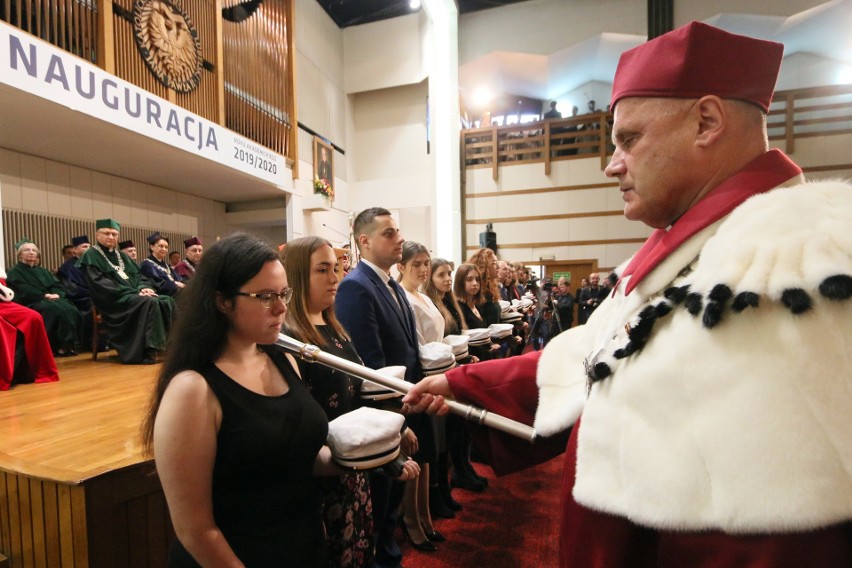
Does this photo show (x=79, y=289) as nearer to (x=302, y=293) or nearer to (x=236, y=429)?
(x=302, y=293)

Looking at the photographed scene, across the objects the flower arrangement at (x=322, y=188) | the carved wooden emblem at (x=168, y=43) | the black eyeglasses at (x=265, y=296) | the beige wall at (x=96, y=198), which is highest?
the carved wooden emblem at (x=168, y=43)

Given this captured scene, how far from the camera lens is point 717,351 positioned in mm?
560

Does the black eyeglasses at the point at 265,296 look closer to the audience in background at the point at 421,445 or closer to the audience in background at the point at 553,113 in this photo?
the audience in background at the point at 421,445

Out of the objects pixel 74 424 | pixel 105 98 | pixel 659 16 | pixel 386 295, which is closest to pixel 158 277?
pixel 105 98

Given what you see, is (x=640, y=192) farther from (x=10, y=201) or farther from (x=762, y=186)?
(x=10, y=201)

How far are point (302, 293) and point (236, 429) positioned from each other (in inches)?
27.9

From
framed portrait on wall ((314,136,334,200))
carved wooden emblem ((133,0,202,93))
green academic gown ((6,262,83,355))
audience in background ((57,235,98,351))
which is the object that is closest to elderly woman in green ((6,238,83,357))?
green academic gown ((6,262,83,355))

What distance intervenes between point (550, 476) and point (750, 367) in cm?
312

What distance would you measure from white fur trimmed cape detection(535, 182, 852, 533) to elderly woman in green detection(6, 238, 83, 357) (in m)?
5.88

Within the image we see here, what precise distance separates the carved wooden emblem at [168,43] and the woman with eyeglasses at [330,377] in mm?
5120

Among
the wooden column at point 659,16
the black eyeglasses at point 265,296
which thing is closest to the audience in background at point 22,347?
the black eyeglasses at point 265,296

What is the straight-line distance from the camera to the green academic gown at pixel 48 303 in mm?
4750

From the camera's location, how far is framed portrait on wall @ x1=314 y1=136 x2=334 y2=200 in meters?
8.70

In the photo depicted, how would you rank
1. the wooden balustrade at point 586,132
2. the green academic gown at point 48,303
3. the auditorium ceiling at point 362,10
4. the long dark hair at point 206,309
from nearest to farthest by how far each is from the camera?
the long dark hair at point 206,309 < the green academic gown at point 48,303 < the wooden balustrade at point 586,132 < the auditorium ceiling at point 362,10
